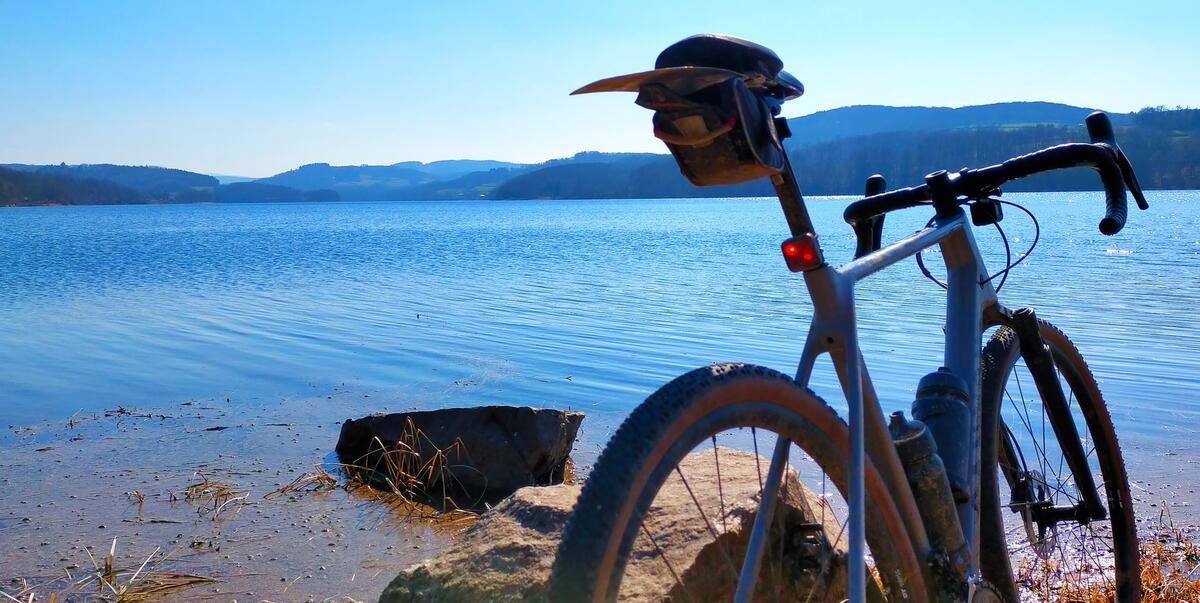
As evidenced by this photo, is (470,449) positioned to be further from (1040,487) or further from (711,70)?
(711,70)

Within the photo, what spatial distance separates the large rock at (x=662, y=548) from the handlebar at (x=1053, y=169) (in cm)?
93

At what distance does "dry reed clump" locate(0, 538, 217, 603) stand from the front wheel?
8.72ft

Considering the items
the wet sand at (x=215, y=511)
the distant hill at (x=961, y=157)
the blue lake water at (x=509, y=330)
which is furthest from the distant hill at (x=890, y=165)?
the wet sand at (x=215, y=511)

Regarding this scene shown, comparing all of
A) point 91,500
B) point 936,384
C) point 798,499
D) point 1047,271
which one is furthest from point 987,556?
point 1047,271

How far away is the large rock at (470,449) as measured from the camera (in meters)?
6.18

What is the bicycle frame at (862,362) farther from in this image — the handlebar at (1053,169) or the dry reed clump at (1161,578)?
the dry reed clump at (1161,578)

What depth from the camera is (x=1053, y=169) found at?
2.58m

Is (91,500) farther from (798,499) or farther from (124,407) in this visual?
(798,499)

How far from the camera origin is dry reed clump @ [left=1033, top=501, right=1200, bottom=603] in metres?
3.58

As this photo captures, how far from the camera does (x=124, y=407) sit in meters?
8.92

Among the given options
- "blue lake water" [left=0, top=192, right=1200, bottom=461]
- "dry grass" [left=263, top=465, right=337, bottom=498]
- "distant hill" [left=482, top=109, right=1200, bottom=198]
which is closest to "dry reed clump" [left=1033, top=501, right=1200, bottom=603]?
"blue lake water" [left=0, top=192, right=1200, bottom=461]

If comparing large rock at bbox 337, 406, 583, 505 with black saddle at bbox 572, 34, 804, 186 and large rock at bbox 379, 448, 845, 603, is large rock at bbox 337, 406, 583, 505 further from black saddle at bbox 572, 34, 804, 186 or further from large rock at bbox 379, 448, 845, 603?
black saddle at bbox 572, 34, 804, 186

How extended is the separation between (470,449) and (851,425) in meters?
4.78

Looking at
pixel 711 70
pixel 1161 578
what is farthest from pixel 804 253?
pixel 1161 578
